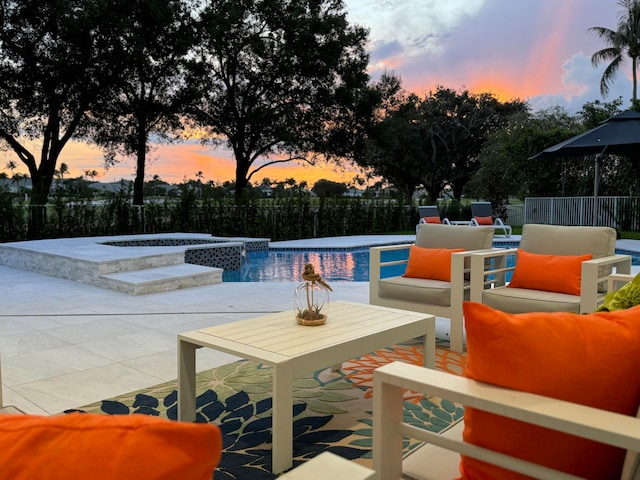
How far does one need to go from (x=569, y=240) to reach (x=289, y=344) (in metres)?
2.63

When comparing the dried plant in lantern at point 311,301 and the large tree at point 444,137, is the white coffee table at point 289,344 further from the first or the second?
the large tree at point 444,137

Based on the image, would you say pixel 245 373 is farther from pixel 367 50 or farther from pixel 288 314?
pixel 367 50

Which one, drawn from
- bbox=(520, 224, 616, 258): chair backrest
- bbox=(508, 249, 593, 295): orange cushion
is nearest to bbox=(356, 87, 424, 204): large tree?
bbox=(520, 224, 616, 258): chair backrest

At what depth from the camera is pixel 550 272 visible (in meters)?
3.90

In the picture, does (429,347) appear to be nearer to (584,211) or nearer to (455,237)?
(455,237)

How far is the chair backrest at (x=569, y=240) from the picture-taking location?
3980 millimetres

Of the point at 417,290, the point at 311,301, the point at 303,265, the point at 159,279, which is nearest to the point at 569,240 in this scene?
the point at 417,290

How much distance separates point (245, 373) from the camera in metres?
3.44

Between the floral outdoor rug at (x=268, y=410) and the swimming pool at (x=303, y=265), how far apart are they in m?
4.37

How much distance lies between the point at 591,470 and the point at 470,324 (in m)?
0.44

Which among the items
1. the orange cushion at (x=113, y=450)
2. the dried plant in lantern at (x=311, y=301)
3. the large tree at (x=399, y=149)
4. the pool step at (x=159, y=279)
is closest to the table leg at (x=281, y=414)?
the dried plant in lantern at (x=311, y=301)

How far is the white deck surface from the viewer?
10.4ft

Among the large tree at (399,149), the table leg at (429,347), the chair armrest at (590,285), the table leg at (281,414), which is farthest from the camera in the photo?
the large tree at (399,149)

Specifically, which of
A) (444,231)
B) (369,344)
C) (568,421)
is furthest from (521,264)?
(568,421)
